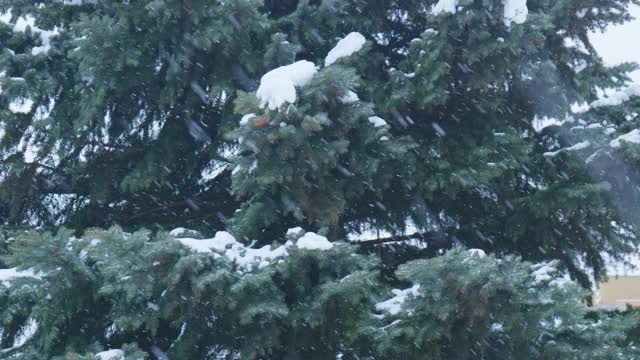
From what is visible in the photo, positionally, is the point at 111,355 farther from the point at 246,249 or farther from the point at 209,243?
the point at 246,249

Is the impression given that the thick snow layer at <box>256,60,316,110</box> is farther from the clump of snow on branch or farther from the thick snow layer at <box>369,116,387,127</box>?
the clump of snow on branch

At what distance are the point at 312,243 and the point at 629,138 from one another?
2168mm

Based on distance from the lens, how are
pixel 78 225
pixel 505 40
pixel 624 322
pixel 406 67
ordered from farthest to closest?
1. pixel 78 225
2. pixel 406 67
3. pixel 505 40
4. pixel 624 322

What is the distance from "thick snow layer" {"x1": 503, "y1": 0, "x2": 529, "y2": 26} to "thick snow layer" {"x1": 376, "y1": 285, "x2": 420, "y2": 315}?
1.84 m

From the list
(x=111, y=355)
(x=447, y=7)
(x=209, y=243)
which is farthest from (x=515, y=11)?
(x=111, y=355)

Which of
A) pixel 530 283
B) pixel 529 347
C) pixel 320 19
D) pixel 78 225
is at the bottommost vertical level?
pixel 529 347

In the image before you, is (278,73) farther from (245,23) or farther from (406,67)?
(406,67)

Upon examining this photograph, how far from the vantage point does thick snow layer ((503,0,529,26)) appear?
190 inches

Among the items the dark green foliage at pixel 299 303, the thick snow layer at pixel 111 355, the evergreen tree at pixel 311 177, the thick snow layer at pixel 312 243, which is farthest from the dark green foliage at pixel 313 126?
the thick snow layer at pixel 111 355

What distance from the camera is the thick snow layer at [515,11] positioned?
15.9ft

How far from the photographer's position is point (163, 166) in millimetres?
5508

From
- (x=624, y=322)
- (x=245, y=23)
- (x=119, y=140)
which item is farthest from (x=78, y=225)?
(x=624, y=322)

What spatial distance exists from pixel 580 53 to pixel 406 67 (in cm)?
153

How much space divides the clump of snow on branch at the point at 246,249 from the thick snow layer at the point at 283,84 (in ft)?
2.45
